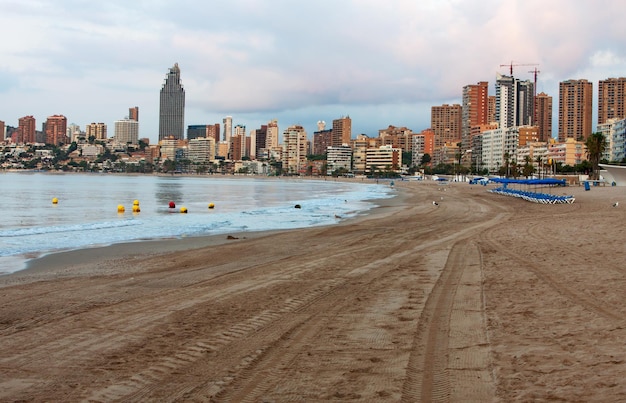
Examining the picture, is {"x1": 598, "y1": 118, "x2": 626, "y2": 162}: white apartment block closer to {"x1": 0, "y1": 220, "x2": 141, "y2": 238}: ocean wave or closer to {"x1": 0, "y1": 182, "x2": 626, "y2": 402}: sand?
{"x1": 0, "y1": 220, "x2": 141, "y2": 238}: ocean wave

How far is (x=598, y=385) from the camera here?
4.16m

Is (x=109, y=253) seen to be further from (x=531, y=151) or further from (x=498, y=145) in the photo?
(x=498, y=145)

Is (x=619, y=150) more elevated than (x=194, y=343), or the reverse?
(x=619, y=150)

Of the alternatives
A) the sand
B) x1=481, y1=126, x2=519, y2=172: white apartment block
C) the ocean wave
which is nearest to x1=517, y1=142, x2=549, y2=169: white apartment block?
x1=481, y1=126, x2=519, y2=172: white apartment block

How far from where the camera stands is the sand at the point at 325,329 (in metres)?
4.41

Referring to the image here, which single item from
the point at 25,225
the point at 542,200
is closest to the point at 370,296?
the point at 25,225

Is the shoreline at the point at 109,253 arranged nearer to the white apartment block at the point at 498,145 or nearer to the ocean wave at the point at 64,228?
the ocean wave at the point at 64,228

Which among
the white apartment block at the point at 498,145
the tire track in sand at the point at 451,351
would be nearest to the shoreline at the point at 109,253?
the tire track in sand at the point at 451,351

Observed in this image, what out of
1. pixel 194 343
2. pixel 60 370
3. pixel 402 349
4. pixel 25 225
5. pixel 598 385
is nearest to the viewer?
pixel 598 385

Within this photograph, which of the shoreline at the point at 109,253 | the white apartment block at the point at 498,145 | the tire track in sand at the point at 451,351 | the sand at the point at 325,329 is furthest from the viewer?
the white apartment block at the point at 498,145

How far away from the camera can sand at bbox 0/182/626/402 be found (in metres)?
4.41

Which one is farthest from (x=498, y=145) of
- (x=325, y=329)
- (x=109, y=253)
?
(x=325, y=329)

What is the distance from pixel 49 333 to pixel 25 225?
1947 cm

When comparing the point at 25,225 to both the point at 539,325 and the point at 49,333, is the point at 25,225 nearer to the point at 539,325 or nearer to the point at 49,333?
the point at 49,333
